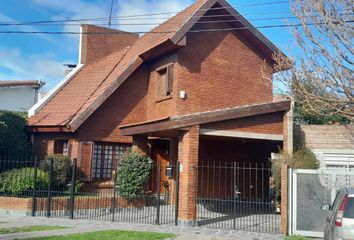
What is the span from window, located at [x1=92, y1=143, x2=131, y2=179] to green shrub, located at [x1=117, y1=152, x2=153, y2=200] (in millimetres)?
2071

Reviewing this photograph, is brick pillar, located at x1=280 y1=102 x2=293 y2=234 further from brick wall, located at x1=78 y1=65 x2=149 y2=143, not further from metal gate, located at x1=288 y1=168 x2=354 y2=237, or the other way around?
brick wall, located at x1=78 y1=65 x2=149 y2=143

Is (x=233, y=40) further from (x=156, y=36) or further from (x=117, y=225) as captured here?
(x=117, y=225)

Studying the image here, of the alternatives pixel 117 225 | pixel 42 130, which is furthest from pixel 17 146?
pixel 117 225

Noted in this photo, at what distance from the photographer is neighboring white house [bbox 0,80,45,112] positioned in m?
30.1

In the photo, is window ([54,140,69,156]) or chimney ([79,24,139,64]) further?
chimney ([79,24,139,64])

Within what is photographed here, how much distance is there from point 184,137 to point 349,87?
4997mm

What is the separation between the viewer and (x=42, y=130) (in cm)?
1888

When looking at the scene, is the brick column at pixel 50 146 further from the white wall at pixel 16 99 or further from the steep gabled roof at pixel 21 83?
the steep gabled roof at pixel 21 83

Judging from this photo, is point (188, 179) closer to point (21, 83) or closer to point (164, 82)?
point (164, 82)

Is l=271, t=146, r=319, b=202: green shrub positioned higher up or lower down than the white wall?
lower down

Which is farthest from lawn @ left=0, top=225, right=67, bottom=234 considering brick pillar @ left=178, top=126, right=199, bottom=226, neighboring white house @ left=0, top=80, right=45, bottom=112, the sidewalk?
neighboring white house @ left=0, top=80, right=45, bottom=112

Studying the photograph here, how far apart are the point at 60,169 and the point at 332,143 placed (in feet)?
32.5

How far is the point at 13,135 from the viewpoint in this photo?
1845cm

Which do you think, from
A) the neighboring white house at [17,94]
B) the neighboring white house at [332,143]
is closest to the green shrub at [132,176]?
the neighboring white house at [332,143]
